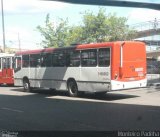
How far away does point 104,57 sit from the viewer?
68.6ft

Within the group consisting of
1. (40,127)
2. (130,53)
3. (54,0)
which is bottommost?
(40,127)

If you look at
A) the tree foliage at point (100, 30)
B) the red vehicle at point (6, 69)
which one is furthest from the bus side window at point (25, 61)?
the tree foliage at point (100, 30)

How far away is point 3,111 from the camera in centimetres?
1647

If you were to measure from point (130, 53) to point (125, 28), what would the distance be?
35.5 m

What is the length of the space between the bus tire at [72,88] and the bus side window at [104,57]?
248 centimetres

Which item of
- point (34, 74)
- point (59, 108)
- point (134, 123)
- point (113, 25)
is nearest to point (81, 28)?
point (113, 25)

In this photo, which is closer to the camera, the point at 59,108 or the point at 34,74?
A: the point at 59,108

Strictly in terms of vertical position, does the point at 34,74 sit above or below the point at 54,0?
below

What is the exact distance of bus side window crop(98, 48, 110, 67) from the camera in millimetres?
20719

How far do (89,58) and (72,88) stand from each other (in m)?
2.21

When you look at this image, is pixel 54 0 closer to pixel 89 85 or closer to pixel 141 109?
pixel 141 109

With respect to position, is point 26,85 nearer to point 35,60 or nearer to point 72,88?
point 35,60

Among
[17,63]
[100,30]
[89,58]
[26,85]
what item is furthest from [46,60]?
[100,30]

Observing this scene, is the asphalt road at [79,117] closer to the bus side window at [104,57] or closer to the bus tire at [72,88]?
the bus side window at [104,57]
